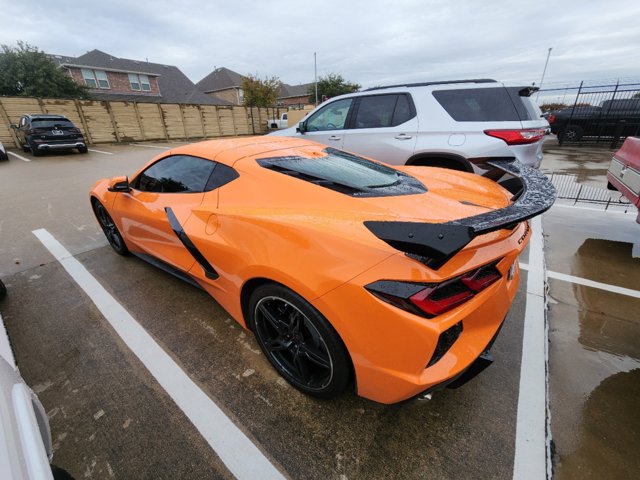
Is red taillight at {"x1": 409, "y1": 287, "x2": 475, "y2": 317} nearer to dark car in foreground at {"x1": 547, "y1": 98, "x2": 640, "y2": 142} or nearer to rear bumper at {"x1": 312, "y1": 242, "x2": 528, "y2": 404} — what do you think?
rear bumper at {"x1": 312, "y1": 242, "x2": 528, "y2": 404}

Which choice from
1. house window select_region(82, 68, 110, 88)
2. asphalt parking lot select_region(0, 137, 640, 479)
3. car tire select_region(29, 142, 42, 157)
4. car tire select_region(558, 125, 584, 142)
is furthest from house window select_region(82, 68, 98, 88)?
car tire select_region(558, 125, 584, 142)

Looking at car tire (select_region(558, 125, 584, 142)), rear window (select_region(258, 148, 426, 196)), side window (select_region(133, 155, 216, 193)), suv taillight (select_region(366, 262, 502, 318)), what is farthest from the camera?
car tire (select_region(558, 125, 584, 142))

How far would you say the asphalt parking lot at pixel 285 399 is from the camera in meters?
1.54

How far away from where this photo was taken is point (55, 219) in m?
4.98

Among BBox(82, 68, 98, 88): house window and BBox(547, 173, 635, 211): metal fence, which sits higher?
BBox(82, 68, 98, 88): house window

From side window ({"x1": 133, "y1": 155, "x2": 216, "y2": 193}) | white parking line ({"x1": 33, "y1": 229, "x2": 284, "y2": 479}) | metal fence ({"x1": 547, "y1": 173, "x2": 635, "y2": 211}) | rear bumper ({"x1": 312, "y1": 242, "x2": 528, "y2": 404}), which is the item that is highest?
side window ({"x1": 133, "y1": 155, "x2": 216, "y2": 193})

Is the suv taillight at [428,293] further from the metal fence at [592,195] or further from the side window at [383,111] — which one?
the metal fence at [592,195]

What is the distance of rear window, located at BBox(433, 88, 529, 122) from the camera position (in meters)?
3.53

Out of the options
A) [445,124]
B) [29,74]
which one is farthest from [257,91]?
[445,124]

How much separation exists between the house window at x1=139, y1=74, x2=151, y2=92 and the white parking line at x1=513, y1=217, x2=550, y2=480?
38.6 meters

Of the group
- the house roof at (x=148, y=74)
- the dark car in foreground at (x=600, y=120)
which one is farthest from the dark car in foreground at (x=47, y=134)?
the house roof at (x=148, y=74)

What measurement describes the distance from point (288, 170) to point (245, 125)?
77.9ft

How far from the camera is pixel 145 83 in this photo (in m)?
31.4

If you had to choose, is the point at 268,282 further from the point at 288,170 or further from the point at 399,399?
the point at 399,399
